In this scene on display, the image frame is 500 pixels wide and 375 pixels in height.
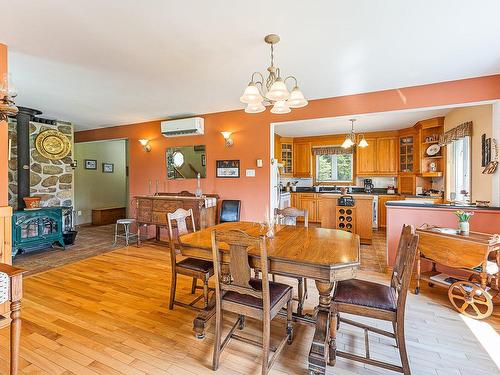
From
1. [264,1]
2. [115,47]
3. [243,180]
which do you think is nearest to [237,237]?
[264,1]

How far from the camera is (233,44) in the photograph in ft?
7.70

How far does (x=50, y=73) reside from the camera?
9.93ft

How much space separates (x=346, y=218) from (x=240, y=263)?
387 centimetres

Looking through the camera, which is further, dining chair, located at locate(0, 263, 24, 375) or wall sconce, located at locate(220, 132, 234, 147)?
wall sconce, located at locate(220, 132, 234, 147)

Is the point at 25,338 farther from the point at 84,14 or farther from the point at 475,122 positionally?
the point at 475,122

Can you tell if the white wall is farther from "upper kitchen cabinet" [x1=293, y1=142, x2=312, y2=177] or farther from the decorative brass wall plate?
"upper kitchen cabinet" [x1=293, y1=142, x2=312, y2=177]

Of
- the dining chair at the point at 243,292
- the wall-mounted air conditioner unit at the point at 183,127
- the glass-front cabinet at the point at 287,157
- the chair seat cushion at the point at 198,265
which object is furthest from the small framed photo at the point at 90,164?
the dining chair at the point at 243,292

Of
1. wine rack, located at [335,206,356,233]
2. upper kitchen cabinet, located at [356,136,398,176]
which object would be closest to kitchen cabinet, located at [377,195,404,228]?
upper kitchen cabinet, located at [356,136,398,176]

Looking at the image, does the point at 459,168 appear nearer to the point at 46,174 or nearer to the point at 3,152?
the point at 3,152

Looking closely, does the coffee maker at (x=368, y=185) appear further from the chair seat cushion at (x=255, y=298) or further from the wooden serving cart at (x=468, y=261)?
the chair seat cushion at (x=255, y=298)

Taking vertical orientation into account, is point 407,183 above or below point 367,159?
below

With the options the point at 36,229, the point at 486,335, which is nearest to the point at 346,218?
the point at 486,335

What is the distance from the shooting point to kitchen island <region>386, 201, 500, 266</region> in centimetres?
292

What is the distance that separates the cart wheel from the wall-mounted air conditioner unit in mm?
4232
